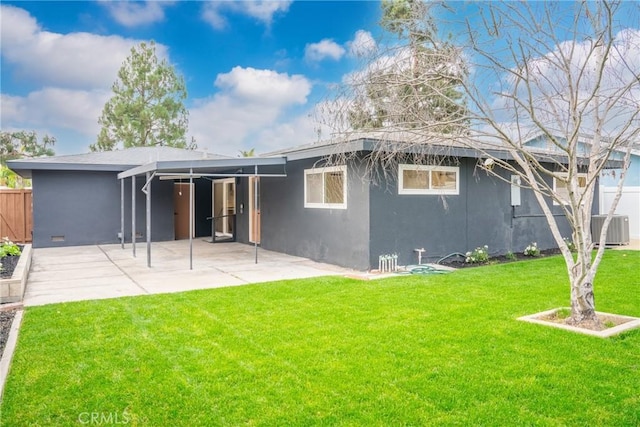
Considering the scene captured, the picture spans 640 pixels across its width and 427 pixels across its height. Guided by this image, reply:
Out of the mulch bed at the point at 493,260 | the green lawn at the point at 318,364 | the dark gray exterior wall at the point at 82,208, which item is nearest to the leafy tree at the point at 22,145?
the dark gray exterior wall at the point at 82,208

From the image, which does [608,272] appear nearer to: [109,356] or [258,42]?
[109,356]

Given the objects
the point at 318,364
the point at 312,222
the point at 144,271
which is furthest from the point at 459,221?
the point at 318,364

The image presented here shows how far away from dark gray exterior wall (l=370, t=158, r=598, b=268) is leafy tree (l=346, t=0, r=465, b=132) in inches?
127

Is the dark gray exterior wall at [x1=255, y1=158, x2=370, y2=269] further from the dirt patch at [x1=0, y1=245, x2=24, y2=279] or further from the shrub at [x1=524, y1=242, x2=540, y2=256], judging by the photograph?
the dirt patch at [x1=0, y1=245, x2=24, y2=279]

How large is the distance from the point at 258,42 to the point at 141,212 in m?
7.13

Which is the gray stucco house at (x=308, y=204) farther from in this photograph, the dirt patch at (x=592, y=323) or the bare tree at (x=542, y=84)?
the dirt patch at (x=592, y=323)

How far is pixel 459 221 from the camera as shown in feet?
31.2

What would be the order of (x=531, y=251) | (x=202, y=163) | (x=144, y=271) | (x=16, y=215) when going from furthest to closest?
(x=16, y=215)
(x=531, y=251)
(x=202, y=163)
(x=144, y=271)

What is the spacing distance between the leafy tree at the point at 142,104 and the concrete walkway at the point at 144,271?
44.7ft

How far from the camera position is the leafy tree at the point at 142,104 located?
77.6ft

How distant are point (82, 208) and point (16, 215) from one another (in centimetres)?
275

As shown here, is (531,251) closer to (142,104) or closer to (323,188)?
(323,188)

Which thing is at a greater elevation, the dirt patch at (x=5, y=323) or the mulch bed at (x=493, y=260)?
the mulch bed at (x=493, y=260)

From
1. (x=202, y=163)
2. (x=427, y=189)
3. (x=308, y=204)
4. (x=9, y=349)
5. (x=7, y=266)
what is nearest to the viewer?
(x=9, y=349)
